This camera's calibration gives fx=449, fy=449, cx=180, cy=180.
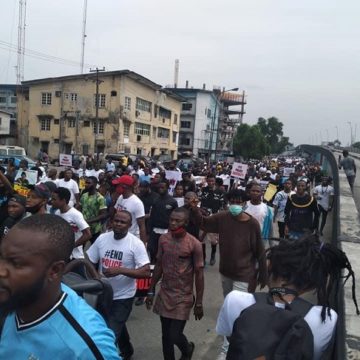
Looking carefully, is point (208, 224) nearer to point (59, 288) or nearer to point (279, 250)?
point (279, 250)

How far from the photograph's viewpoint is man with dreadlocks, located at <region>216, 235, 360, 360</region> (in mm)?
2121

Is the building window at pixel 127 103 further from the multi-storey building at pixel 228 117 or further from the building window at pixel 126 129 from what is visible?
the multi-storey building at pixel 228 117

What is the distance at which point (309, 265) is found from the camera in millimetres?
2361

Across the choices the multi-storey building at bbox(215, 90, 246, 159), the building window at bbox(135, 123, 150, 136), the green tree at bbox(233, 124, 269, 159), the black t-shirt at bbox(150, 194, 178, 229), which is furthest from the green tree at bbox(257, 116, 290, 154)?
the black t-shirt at bbox(150, 194, 178, 229)

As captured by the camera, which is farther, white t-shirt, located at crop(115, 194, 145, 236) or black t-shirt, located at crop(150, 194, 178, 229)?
black t-shirt, located at crop(150, 194, 178, 229)

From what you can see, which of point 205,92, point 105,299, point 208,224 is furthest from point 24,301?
point 205,92

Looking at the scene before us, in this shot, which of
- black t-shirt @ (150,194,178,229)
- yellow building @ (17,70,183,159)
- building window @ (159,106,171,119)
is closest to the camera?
black t-shirt @ (150,194,178,229)

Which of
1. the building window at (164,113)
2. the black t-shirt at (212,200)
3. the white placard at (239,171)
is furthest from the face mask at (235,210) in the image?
the building window at (164,113)

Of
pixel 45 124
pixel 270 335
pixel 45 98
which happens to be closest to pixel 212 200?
pixel 270 335

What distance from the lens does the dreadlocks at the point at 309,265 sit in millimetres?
2301

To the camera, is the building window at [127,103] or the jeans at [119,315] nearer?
the jeans at [119,315]

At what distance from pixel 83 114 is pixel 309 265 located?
4902 centimetres

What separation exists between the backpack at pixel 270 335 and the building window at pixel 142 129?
51860 millimetres

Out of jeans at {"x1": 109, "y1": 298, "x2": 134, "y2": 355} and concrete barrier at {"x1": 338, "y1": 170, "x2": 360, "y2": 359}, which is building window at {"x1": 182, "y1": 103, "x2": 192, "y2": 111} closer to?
concrete barrier at {"x1": 338, "y1": 170, "x2": 360, "y2": 359}
